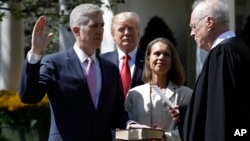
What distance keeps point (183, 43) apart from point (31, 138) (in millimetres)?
3971

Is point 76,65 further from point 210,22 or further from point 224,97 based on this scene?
point 224,97

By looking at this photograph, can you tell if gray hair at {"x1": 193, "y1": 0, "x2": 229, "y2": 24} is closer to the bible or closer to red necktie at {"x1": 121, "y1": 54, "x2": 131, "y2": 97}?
the bible

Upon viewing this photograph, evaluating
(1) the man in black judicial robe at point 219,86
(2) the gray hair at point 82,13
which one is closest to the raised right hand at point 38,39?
(2) the gray hair at point 82,13

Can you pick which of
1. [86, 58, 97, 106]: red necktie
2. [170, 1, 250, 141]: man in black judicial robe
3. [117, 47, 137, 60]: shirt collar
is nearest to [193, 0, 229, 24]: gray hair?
[170, 1, 250, 141]: man in black judicial robe

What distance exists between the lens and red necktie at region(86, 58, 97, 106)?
4.76 m

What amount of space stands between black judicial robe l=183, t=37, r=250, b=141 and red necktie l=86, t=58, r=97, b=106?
882 mm

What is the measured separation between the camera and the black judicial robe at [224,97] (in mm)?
4078

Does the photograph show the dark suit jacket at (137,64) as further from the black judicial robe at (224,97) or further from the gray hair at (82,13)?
the black judicial robe at (224,97)

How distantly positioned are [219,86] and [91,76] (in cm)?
112

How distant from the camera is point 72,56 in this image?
15.8 feet

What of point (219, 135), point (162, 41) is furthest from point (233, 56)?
point (162, 41)

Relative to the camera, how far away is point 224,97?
4062 millimetres

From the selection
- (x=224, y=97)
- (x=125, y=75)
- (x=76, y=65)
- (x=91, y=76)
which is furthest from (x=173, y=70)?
(x=224, y=97)

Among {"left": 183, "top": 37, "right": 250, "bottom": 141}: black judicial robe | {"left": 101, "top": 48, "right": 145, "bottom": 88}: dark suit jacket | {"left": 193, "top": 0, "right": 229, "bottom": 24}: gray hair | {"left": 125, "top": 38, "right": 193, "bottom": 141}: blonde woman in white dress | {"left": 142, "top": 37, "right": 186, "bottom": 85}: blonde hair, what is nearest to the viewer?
{"left": 183, "top": 37, "right": 250, "bottom": 141}: black judicial robe
